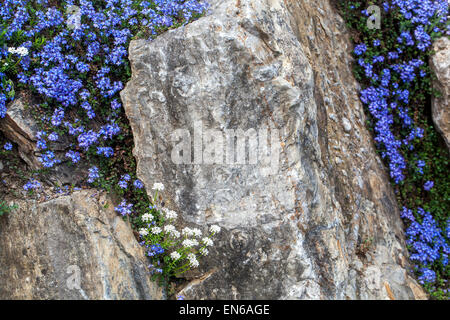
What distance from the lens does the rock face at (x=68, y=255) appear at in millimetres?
4445

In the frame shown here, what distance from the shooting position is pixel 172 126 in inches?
197

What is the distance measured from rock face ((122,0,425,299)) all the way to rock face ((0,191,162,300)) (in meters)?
0.67

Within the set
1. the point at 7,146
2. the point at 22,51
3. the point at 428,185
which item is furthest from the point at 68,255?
the point at 428,185

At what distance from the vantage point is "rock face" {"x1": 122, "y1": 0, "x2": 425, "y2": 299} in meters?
4.80

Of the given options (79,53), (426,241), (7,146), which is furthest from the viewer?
(426,241)

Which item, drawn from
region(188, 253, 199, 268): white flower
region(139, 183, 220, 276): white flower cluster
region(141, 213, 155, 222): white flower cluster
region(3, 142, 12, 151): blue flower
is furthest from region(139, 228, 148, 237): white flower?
region(3, 142, 12, 151): blue flower

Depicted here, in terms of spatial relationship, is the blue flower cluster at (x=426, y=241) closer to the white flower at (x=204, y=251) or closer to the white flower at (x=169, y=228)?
the white flower at (x=204, y=251)

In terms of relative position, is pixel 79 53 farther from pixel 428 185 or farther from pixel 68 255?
pixel 428 185

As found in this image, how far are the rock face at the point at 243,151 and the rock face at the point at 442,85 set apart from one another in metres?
2.82

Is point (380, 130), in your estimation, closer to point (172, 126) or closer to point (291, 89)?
point (291, 89)

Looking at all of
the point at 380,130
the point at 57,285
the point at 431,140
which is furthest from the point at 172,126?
the point at 431,140

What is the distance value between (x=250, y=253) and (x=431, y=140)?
4073 millimetres

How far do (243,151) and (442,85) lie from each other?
12.6 feet

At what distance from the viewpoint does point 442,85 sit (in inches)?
270
